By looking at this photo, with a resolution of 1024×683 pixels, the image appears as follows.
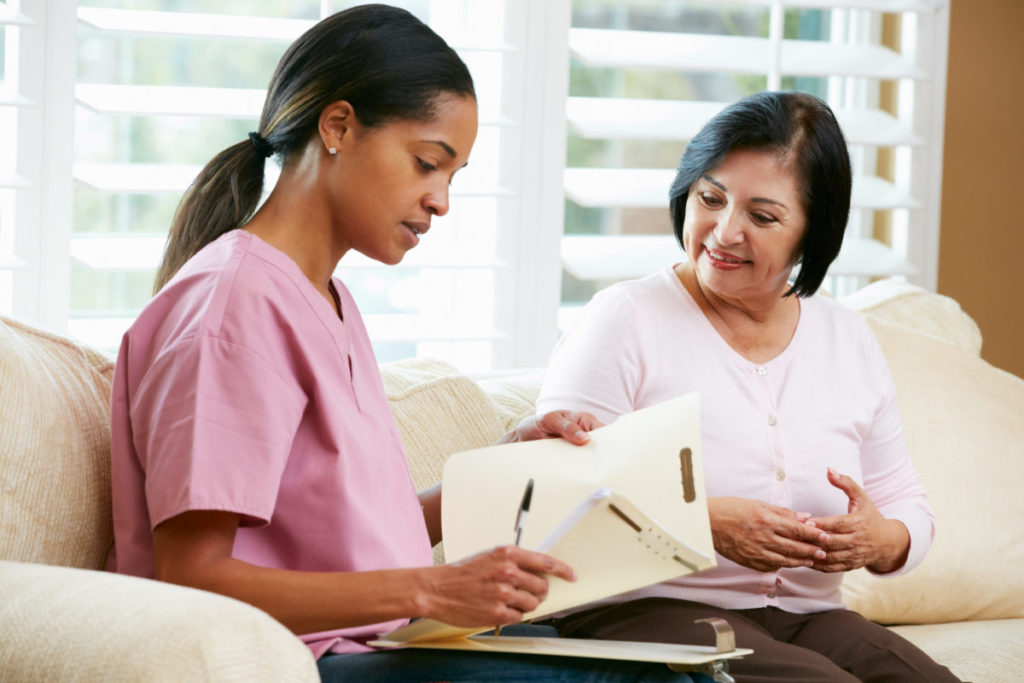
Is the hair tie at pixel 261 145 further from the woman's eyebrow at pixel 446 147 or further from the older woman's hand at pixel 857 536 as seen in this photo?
the older woman's hand at pixel 857 536

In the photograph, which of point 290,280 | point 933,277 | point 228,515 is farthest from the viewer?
point 933,277

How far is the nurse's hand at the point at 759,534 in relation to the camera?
1.59 metres

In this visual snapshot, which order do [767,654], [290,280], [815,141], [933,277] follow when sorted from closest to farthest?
[290,280], [767,654], [815,141], [933,277]

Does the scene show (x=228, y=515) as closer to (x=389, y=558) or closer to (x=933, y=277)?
(x=389, y=558)

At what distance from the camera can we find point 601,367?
171cm

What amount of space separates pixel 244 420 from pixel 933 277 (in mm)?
2356

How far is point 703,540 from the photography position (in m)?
1.32

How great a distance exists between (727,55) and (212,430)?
1916 millimetres

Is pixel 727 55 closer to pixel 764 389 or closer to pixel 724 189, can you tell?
pixel 724 189

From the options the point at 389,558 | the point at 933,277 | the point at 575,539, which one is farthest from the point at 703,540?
the point at 933,277

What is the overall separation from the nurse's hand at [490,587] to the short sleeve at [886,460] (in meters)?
0.90

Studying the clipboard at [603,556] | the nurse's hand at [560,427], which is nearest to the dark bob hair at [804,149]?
the nurse's hand at [560,427]

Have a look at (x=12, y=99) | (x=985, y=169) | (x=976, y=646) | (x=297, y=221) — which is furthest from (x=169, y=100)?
(x=985, y=169)

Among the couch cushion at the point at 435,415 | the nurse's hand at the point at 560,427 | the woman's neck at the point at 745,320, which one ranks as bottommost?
the couch cushion at the point at 435,415
